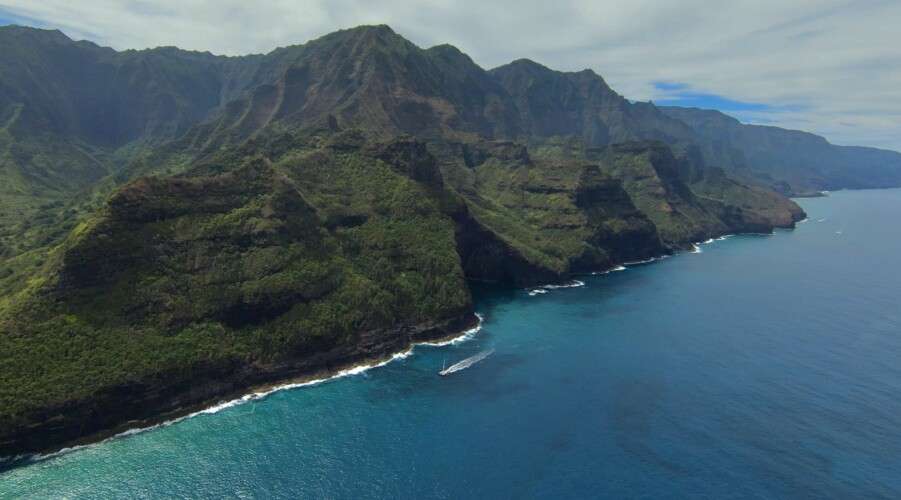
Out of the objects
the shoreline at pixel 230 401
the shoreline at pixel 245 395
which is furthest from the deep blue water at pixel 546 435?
the shoreline at pixel 245 395

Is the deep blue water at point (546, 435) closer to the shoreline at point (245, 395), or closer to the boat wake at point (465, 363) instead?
the shoreline at point (245, 395)

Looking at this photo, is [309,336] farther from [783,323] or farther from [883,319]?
[883,319]

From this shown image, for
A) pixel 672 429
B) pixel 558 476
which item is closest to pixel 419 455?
pixel 558 476

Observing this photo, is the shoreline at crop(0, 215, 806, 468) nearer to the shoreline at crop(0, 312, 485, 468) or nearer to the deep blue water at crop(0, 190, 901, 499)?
the shoreline at crop(0, 312, 485, 468)

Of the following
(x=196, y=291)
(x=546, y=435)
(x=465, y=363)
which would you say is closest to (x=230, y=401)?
(x=196, y=291)

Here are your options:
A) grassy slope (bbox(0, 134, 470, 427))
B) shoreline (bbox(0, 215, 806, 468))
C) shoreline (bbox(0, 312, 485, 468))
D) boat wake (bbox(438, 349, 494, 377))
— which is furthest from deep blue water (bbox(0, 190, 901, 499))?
grassy slope (bbox(0, 134, 470, 427))

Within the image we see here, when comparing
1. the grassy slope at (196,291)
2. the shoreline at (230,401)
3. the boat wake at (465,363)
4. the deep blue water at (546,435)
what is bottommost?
the deep blue water at (546,435)
